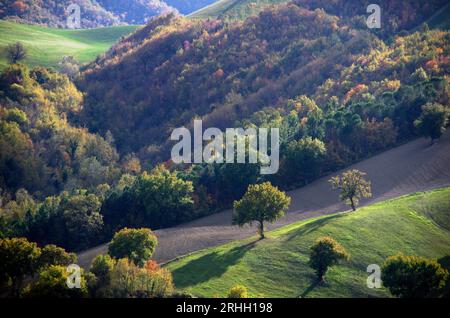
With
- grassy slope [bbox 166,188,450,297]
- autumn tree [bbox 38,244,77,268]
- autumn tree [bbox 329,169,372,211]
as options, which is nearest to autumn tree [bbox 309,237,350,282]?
grassy slope [bbox 166,188,450,297]

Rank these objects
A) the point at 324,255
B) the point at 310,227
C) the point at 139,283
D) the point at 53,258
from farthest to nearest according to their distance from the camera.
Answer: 1. the point at 310,227
2. the point at 53,258
3. the point at 324,255
4. the point at 139,283

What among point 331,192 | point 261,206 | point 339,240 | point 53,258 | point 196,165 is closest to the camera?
point 53,258

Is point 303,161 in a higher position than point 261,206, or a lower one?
higher

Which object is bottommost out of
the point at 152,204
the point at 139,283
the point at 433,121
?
the point at 139,283

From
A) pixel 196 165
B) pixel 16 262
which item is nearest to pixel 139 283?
pixel 16 262

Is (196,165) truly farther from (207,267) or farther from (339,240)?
(339,240)

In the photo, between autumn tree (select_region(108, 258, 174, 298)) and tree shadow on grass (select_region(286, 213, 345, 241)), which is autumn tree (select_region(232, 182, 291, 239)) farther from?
autumn tree (select_region(108, 258, 174, 298))
